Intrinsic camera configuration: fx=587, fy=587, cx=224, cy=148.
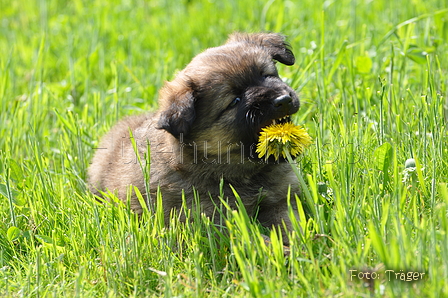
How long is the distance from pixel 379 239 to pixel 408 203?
711 mm

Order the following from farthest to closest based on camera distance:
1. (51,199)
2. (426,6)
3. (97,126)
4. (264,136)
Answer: (426,6)
(97,126)
(51,199)
(264,136)

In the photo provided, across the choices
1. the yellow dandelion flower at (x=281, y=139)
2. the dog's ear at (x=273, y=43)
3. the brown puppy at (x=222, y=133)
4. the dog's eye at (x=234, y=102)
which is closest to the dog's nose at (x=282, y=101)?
the brown puppy at (x=222, y=133)

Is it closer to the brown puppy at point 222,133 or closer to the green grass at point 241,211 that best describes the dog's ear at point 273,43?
the brown puppy at point 222,133

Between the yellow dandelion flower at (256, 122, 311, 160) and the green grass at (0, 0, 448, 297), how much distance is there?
21 cm

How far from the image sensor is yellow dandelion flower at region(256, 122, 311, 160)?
2.50 metres

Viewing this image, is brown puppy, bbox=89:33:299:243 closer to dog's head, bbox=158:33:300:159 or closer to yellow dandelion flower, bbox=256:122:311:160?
dog's head, bbox=158:33:300:159

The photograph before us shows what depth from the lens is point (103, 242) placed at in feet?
8.45

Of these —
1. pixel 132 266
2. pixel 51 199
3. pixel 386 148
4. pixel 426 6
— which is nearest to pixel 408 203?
pixel 386 148

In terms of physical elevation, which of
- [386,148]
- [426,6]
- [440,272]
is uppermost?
[426,6]

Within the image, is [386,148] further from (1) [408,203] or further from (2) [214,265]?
(2) [214,265]

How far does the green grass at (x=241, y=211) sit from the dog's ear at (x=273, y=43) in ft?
1.02

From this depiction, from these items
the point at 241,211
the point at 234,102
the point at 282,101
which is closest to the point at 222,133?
the point at 234,102

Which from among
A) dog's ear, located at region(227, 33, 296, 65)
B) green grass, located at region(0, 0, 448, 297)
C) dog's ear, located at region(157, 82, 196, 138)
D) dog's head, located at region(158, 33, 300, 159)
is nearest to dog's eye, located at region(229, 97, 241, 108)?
dog's head, located at region(158, 33, 300, 159)

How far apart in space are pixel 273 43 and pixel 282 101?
2.61 feet
